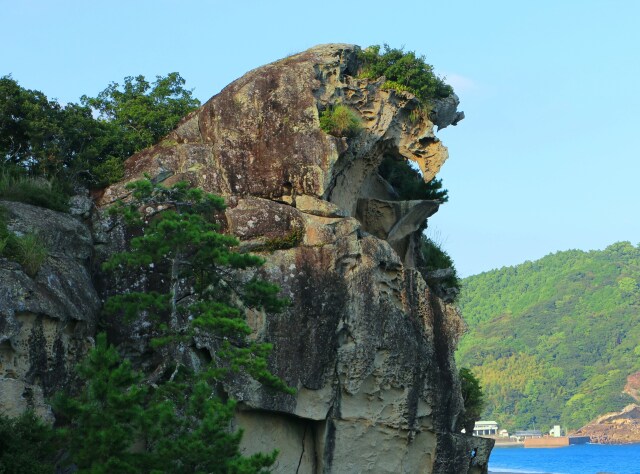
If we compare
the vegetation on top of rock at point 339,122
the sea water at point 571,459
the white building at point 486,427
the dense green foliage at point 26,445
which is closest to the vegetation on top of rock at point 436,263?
the vegetation on top of rock at point 339,122

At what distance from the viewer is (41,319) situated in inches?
960

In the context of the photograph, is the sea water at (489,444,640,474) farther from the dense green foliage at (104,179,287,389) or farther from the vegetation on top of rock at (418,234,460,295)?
the dense green foliage at (104,179,287,389)

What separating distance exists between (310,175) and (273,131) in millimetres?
1872

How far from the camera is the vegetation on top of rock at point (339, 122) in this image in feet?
103

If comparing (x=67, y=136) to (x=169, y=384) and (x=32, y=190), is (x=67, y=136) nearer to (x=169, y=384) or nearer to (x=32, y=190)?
(x=32, y=190)

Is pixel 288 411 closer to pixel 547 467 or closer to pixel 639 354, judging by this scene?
pixel 547 467

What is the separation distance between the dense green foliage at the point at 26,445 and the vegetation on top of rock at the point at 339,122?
13.3 meters

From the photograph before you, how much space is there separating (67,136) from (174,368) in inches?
406

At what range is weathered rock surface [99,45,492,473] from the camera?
2914cm

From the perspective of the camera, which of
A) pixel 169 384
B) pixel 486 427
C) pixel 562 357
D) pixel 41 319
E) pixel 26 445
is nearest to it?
pixel 26 445

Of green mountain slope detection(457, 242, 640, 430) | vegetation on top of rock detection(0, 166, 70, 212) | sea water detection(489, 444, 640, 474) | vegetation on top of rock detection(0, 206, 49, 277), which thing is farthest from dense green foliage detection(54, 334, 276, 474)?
green mountain slope detection(457, 242, 640, 430)

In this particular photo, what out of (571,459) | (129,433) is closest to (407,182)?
(129,433)

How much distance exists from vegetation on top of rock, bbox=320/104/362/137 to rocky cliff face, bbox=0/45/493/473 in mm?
234

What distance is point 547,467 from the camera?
118 meters
